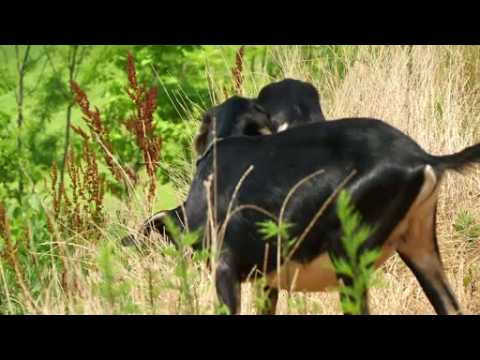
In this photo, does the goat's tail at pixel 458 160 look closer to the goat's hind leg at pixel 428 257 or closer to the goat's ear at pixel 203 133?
the goat's hind leg at pixel 428 257

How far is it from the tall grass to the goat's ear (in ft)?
2.20

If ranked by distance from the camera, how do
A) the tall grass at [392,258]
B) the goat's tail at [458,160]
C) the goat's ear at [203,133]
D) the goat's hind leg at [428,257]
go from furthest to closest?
the tall grass at [392,258], the goat's ear at [203,133], the goat's hind leg at [428,257], the goat's tail at [458,160]

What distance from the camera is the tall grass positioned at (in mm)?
6203

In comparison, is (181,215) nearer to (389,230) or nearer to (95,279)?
(95,279)

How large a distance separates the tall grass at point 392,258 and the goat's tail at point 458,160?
1.03m

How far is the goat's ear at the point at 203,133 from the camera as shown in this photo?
6.05 m

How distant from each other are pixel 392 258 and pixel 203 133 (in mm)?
1679

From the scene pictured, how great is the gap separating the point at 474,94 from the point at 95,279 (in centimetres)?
398

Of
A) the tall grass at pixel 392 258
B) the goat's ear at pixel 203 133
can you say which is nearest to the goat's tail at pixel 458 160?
the tall grass at pixel 392 258

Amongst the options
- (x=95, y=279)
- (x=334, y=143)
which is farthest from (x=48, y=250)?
(x=334, y=143)

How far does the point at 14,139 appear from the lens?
9164 mm

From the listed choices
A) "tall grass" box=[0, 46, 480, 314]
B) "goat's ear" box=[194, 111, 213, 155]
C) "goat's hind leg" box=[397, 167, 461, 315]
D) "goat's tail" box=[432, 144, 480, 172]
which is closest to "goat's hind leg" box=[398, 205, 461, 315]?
"goat's hind leg" box=[397, 167, 461, 315]

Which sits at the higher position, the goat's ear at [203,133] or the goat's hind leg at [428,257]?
the goat's ear at [203,133]

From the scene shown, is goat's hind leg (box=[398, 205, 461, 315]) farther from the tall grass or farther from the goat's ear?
the goat's ear
